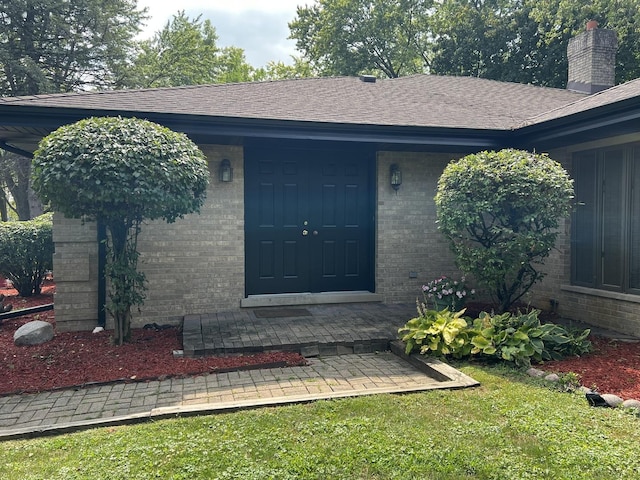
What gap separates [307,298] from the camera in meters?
7.26

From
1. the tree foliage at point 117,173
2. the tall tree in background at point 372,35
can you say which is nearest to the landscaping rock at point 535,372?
the tree foliage at point 117,173

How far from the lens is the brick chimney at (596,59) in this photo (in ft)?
33.9

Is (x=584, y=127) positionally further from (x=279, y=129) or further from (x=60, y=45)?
(x=60, y=45)

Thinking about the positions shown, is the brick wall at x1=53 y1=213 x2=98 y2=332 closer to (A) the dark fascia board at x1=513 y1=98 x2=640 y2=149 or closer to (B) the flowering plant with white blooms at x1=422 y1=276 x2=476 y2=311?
(B) the flowering plant with white blooms at x1=422 y1=276 x2=476 y2=311

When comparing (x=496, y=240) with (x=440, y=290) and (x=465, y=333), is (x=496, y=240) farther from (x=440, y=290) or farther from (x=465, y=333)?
(x=465, y=333)

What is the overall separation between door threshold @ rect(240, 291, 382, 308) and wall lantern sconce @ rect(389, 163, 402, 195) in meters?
1.78

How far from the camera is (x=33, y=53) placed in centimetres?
1578

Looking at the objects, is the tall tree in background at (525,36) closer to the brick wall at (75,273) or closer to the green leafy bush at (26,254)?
the green leafy bush at (26,254)

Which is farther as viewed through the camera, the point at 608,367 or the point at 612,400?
the point at 608,367

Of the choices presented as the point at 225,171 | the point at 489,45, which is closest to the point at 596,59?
the point at 225,171

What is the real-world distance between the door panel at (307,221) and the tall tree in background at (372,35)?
60.0ft

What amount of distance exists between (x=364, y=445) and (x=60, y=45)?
18168mm

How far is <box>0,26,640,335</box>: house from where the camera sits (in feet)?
19.2

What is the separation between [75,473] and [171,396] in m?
1.32
